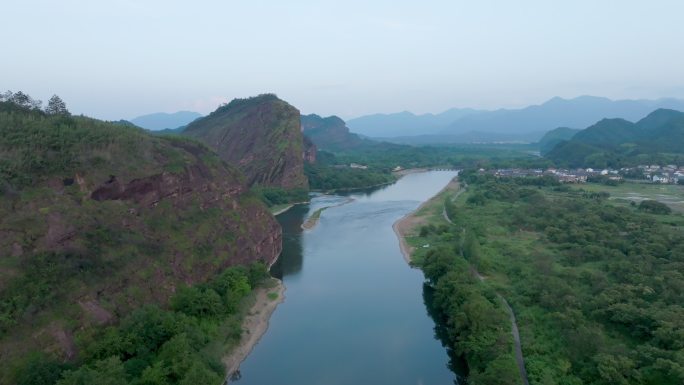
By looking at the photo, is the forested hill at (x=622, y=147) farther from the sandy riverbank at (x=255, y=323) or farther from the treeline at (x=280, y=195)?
the sandy riverbank at (x=255, y=323)

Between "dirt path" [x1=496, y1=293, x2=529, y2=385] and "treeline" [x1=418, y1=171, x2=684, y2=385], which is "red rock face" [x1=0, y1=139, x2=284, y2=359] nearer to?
"treeline" [x1=418, y1=171, x2=684, y2=385]

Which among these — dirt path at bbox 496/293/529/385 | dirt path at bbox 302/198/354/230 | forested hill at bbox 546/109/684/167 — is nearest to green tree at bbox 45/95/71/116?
dirt path at bbox 302/198/354/230

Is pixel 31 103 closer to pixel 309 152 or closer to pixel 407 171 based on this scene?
pixel 309 152

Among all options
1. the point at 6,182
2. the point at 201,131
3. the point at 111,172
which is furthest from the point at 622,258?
the point at 201,131

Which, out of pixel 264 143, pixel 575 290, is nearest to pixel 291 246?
pixel 575 290

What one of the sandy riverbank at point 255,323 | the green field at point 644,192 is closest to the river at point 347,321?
the sandy riverbank at point 255,323

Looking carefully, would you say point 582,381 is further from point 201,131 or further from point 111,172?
point 201,131

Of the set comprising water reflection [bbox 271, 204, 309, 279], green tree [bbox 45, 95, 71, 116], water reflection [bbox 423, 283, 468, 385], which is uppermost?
green tree [bbox 45, 95, 71, 116]
